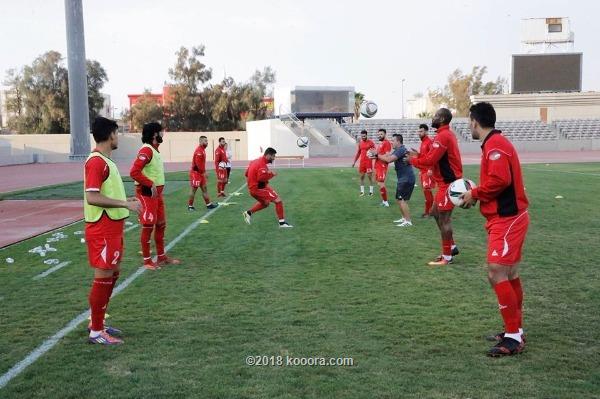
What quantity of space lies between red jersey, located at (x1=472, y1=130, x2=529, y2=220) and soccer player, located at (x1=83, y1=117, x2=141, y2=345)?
2945 millimetres

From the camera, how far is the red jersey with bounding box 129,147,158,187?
8.07 meters

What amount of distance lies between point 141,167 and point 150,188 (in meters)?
0.33

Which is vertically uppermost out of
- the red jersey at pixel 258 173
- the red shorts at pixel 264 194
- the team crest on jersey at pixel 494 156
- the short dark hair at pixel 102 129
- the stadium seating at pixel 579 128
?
the stadium seating at pixel 579 128

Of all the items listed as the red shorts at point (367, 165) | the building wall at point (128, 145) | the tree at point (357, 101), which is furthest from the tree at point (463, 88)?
the red shorts at point (367, 165)

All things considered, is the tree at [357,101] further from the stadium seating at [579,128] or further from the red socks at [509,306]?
the red socks at [509,306]

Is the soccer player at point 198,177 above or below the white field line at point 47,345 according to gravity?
above

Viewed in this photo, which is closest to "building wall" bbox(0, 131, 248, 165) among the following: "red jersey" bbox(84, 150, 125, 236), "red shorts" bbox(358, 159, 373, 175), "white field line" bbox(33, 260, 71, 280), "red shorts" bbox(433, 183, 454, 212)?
"red shorts" bbox(358, 159, 373, 175)

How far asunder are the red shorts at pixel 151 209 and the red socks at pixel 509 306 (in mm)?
4971

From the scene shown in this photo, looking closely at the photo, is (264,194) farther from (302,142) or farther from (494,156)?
(302,142)

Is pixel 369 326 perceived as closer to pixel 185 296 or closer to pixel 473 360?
pixel 473 360

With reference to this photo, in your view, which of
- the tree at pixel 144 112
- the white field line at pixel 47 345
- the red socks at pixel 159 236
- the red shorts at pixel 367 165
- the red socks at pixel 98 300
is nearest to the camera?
the white field line at pixel 47 345

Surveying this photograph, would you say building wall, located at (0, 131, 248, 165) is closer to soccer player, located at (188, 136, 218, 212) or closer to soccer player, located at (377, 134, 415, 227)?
soccer player, located at (188, 136, 218, 212)

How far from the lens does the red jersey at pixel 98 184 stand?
5.13 meters

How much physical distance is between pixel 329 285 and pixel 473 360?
8.97 ft
